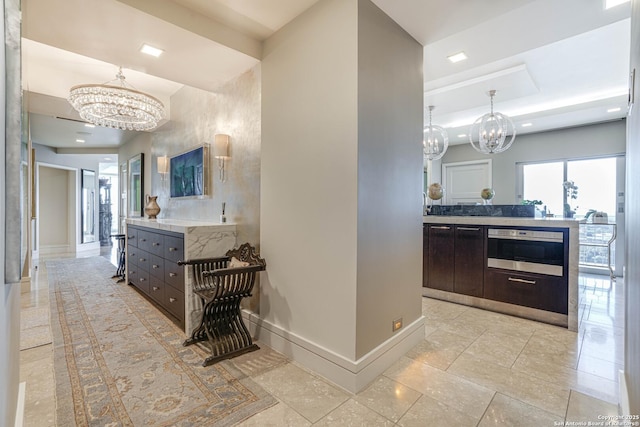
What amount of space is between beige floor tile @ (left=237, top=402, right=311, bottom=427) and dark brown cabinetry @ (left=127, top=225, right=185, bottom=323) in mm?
1548

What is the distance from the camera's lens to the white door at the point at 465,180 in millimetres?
7207

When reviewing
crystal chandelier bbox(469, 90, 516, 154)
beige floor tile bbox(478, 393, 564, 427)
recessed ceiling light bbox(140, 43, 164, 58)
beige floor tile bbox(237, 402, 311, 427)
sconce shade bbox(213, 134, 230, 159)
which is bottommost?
beige floor tile bbox(237, 402, 311, 427)

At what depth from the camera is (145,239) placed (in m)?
3.78

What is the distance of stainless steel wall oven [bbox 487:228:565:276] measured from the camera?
2955 millimetres

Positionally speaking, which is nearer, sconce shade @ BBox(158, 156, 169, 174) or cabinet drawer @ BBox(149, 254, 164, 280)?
cabinet drawer @ BBox(149, 254, 164, 280)

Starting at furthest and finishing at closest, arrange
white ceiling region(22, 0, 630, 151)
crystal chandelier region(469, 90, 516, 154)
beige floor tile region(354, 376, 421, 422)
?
crystal chandelier region(469, 90, 516, 154), white ceiling region(22, 0, 630, 151), beige floor tile region(354, 376, 421, 422)

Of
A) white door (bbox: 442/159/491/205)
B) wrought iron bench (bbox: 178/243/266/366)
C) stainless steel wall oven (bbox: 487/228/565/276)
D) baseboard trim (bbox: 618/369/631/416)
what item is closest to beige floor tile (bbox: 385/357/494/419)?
baseboard trim (bbox: 618/369/631/416)

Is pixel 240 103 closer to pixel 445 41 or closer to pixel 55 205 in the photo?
pixel 445 41

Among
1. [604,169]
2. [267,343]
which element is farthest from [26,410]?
[604,169]

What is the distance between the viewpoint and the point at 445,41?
9.14 feet

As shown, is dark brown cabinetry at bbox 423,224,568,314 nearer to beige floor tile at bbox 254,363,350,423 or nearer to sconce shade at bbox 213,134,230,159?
beige floor tile at bbox 254,363,350,423

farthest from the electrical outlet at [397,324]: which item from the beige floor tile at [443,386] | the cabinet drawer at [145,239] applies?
the cabinet drawer at [145,239]

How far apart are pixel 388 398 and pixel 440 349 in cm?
86

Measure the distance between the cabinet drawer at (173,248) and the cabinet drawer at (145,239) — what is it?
0.54 m
